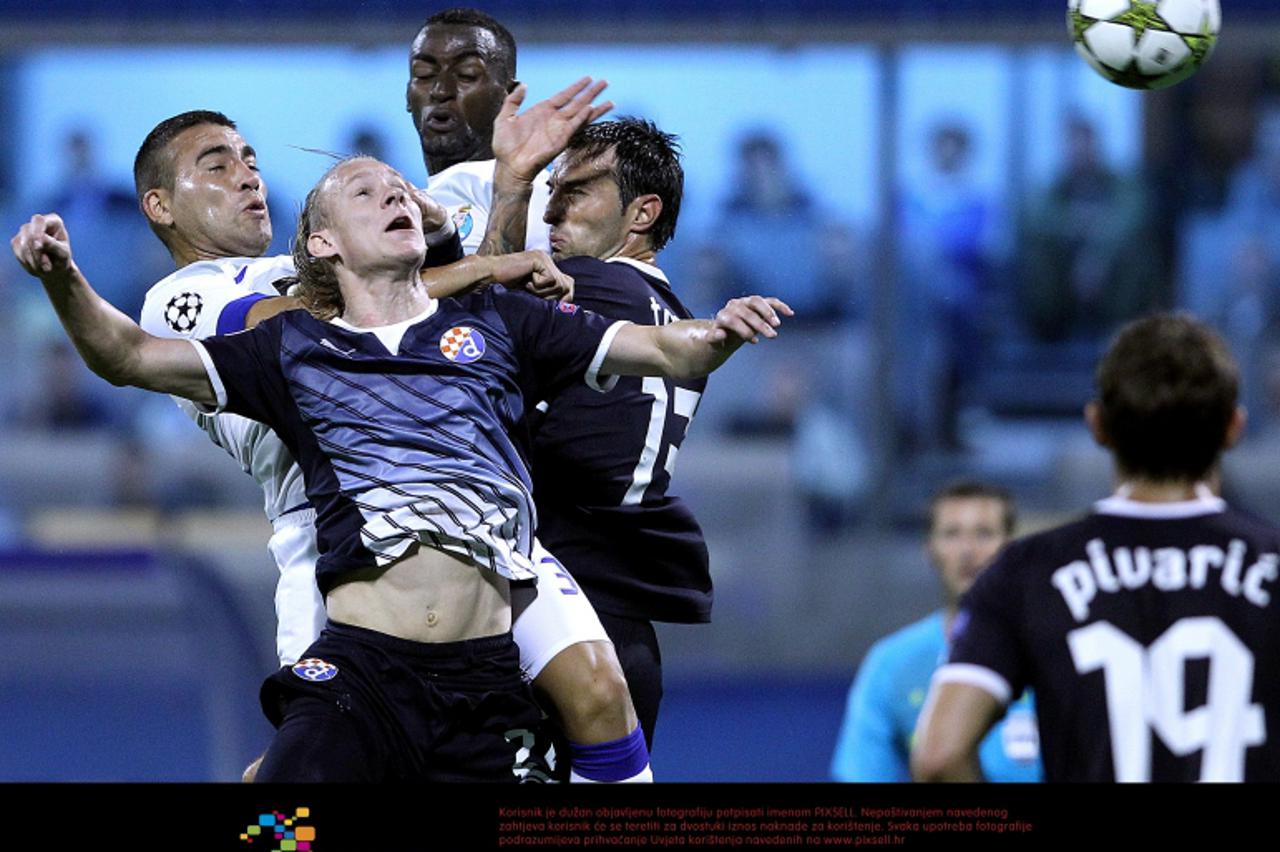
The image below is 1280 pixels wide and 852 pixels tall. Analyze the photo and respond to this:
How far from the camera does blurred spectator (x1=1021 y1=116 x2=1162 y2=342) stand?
12898 millimetres

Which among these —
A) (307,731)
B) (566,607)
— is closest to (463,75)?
(566,607)

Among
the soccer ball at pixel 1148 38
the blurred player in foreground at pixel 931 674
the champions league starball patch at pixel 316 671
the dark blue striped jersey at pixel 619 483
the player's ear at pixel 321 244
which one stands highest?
the soccer ball at pixel 1148 38

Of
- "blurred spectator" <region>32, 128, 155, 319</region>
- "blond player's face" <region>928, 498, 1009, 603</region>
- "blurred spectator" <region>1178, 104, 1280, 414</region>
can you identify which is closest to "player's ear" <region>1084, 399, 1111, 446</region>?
"blond player's face" <region>928, 498, 1009, 603</region>

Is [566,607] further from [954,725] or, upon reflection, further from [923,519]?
[923,519]

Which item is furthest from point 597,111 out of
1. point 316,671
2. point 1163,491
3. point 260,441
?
point 1163,491

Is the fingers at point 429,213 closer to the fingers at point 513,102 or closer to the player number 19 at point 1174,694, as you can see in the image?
the fingers at point 513,102

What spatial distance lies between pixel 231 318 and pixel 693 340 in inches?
44.0

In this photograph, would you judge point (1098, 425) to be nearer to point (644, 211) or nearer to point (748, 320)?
point (748, 320)

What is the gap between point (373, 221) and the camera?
4.57m

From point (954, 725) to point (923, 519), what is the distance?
353 inches

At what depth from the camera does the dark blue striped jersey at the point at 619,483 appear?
5.11 meters

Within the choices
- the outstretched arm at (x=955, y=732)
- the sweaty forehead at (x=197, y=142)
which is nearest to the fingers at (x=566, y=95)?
the sweaty forehead at (x=197, y=142)

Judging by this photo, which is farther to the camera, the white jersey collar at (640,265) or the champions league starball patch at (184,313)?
the white jersey collar at (640,265)

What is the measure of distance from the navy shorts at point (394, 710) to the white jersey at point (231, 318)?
58cm
